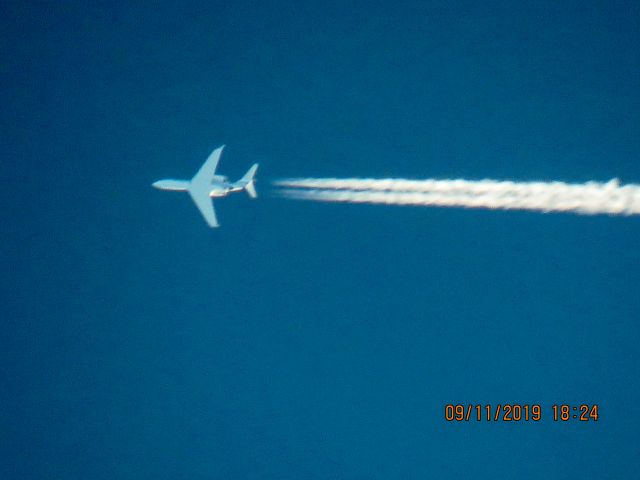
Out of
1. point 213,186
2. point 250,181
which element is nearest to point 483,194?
point 250,181

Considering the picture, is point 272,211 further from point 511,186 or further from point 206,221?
point 511,186

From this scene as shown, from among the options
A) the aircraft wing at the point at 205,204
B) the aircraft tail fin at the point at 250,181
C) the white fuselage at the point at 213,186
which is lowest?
the aircraft wing at the point at 205,204

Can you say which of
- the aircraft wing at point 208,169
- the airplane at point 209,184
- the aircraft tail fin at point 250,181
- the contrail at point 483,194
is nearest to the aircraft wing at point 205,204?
the airplane at point 209,184

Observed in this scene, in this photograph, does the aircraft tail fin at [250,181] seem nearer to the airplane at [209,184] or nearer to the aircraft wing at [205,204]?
the airplane at [209,184]

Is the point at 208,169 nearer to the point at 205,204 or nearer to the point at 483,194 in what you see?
the point at 205,204

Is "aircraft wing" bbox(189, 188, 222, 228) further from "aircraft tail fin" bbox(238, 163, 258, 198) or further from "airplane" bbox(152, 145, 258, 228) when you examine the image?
"aircraft tail fin" bbox(238, 163, 258, 198)

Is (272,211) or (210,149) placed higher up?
(210,149)

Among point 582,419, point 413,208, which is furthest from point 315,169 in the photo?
point 582,419

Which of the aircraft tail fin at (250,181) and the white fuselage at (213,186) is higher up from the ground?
the aircraft tail fin at (250,181)
